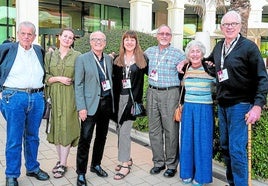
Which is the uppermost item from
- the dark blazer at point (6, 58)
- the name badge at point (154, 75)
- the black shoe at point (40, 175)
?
the dark blazer at point (6, 58)

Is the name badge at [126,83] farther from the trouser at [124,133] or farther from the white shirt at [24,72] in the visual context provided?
the white shirt at [24,72]

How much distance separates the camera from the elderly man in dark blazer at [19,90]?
3723mm

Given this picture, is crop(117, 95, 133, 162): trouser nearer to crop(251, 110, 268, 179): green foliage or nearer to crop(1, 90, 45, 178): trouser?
crop(1, 90, 45, 178): trouser

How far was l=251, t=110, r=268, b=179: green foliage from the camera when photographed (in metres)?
3.89

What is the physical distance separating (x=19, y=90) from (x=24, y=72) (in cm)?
22

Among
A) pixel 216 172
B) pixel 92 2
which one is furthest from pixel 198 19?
pixel 216 172

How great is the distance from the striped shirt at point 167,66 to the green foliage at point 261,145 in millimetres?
1145

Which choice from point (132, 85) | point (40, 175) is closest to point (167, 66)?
point (132, 85)

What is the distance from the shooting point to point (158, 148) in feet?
14.5

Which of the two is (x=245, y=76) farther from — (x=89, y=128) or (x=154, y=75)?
(x=89, y=128)

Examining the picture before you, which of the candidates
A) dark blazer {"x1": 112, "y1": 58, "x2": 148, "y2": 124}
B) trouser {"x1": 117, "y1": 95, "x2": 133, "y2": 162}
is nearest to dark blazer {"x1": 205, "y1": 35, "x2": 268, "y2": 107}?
dark blazer {"x1": 112, "y1": 58, "x2": 148, "y2": 124}

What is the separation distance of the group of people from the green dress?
0.01 m

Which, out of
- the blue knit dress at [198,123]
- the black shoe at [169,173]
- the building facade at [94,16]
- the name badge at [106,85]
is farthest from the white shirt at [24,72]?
the building facade at [94,16]

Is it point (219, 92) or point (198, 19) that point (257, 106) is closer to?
point (219, 92)
